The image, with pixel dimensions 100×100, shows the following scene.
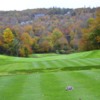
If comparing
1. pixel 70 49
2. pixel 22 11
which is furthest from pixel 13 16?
pixel 70 49

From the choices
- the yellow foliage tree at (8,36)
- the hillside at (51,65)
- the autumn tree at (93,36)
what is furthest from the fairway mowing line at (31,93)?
the yellow foliage tree at (8,36)

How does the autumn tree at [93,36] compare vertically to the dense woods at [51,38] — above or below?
above

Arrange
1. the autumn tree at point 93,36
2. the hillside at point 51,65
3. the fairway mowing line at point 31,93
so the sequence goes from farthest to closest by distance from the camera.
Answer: the autumn tree at point 93,36 < the hillside at point 51,65 < the fairway mowing line at point 31,93

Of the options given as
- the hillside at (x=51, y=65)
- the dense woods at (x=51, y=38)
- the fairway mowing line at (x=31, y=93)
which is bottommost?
the dense woods at (x=51, y=38)

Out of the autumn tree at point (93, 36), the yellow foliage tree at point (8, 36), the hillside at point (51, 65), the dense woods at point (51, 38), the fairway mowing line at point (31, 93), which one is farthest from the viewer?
the yellow foliage tree at point (8, 36)

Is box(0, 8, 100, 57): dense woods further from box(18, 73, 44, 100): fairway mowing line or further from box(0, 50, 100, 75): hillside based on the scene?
box(18, 73, 44, 100): fairway mowing line

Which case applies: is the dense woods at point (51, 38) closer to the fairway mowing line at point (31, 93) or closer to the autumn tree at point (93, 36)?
the autumn tree at point (93, 36)

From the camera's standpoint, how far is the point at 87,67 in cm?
2825

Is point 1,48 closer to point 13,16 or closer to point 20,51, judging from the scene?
point 20,51

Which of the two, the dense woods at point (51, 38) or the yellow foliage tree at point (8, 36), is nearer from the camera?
the dense woods at point (51, 38)

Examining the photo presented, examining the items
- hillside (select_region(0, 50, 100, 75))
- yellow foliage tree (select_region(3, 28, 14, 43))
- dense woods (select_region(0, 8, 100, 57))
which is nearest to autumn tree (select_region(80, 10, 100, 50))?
dense woods (select_region(0, 8, 100, 57))

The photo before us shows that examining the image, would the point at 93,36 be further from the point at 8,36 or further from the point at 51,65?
the point at 51,65

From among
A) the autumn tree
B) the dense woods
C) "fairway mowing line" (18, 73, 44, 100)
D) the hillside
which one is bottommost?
the dense woods

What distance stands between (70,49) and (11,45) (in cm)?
3352
